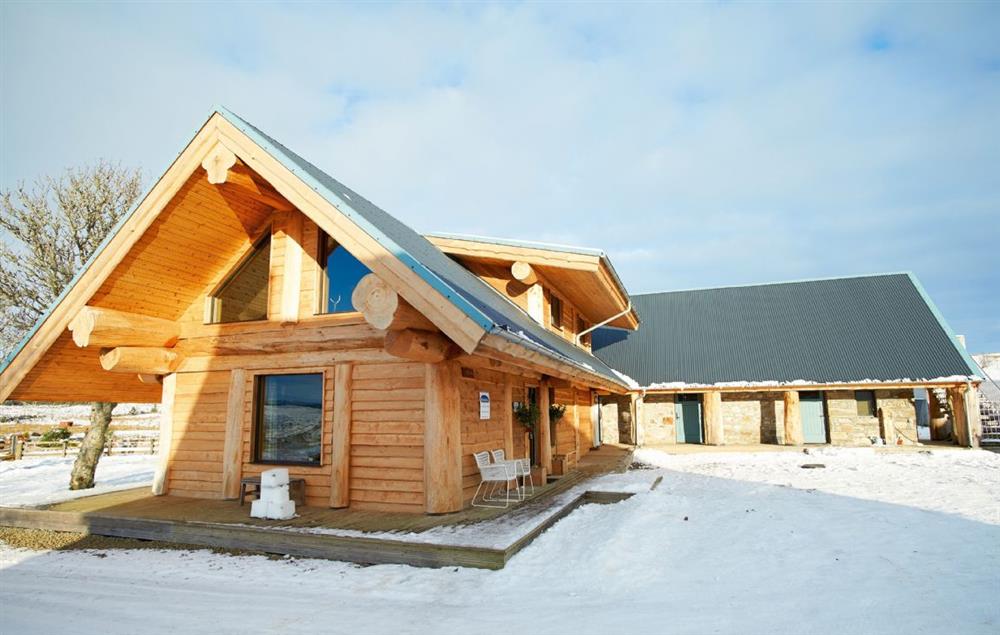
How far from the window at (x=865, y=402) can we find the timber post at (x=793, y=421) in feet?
6.75

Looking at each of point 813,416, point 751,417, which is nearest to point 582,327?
point 751,417

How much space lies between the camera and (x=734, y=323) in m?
22.2

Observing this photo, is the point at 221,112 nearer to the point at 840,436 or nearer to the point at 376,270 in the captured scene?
the point at 376,270

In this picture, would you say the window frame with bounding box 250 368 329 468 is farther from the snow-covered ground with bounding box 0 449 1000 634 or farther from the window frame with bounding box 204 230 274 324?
the snow-covered ground with bounding box 0 449 1000 634

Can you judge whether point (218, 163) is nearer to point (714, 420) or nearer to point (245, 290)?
point (245, 290)

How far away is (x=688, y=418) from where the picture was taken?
66.3 feet

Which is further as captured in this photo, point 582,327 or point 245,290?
point 582,327

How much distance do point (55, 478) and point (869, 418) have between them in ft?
74.7

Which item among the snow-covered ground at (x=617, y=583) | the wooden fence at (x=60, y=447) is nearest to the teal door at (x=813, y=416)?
the snow-covered ground at (x=617, y=583)

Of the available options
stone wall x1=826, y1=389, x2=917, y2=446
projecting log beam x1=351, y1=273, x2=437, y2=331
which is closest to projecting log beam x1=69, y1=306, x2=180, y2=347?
projecting log beam x1=351, y1=273, x2=437, y2=331

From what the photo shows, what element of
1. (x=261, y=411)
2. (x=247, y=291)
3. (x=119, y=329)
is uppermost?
(x=247, y=291)

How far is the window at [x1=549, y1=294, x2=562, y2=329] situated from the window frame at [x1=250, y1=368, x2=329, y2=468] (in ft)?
20.6

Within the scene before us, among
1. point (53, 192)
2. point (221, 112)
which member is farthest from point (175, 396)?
point (53, 192)

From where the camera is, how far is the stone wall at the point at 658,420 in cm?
2011
